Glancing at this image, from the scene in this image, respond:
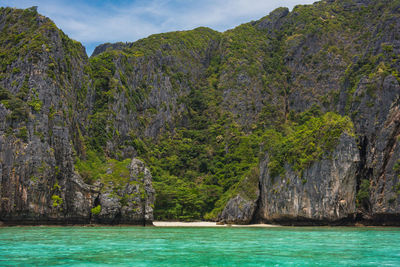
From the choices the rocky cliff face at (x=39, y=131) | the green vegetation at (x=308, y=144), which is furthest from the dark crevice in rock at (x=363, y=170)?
the rocky cliff face at (x=39, y=131)

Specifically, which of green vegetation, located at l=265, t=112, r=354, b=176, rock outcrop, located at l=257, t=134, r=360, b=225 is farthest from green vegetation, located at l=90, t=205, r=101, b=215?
green vegetation, located at l=265, t=112, r=354, b=176

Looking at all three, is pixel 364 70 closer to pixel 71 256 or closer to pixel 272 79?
pixel 272 79

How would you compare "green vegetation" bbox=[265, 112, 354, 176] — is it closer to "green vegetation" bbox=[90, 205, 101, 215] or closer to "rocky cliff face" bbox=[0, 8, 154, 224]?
"rocky cliff face" bbox=[0, 8, 154, 224]

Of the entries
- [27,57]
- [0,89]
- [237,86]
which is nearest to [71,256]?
[0,89]

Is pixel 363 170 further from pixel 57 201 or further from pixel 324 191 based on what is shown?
pixel 57 201

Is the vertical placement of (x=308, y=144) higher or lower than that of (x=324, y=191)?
higher

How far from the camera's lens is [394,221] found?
1732 inches

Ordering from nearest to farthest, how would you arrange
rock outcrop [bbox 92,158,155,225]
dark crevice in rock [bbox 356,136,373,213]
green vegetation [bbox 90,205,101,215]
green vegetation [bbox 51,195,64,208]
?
1. green vegetation [bbox 51,195,64,208]
2. green vegetation [bbox 90,205,101,215]
3. dark crevice in rock [bbox 356,136,373,213]
4. rock outcrop [bbox 92,158,155,225]

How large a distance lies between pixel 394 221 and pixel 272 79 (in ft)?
217

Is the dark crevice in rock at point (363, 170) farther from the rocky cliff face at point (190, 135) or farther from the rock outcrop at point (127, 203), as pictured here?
the rock outcrop at point (127, 203)

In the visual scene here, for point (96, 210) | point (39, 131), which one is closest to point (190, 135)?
point (96, 210)

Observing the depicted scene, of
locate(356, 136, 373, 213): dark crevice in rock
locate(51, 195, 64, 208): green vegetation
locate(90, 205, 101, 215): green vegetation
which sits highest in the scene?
locate(356, 136, 373, 213): dark crevice in rock

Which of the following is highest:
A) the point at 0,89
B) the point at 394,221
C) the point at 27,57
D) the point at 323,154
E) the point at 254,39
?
the point at 254,39

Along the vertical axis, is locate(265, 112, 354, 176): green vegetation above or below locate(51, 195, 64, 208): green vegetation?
above
